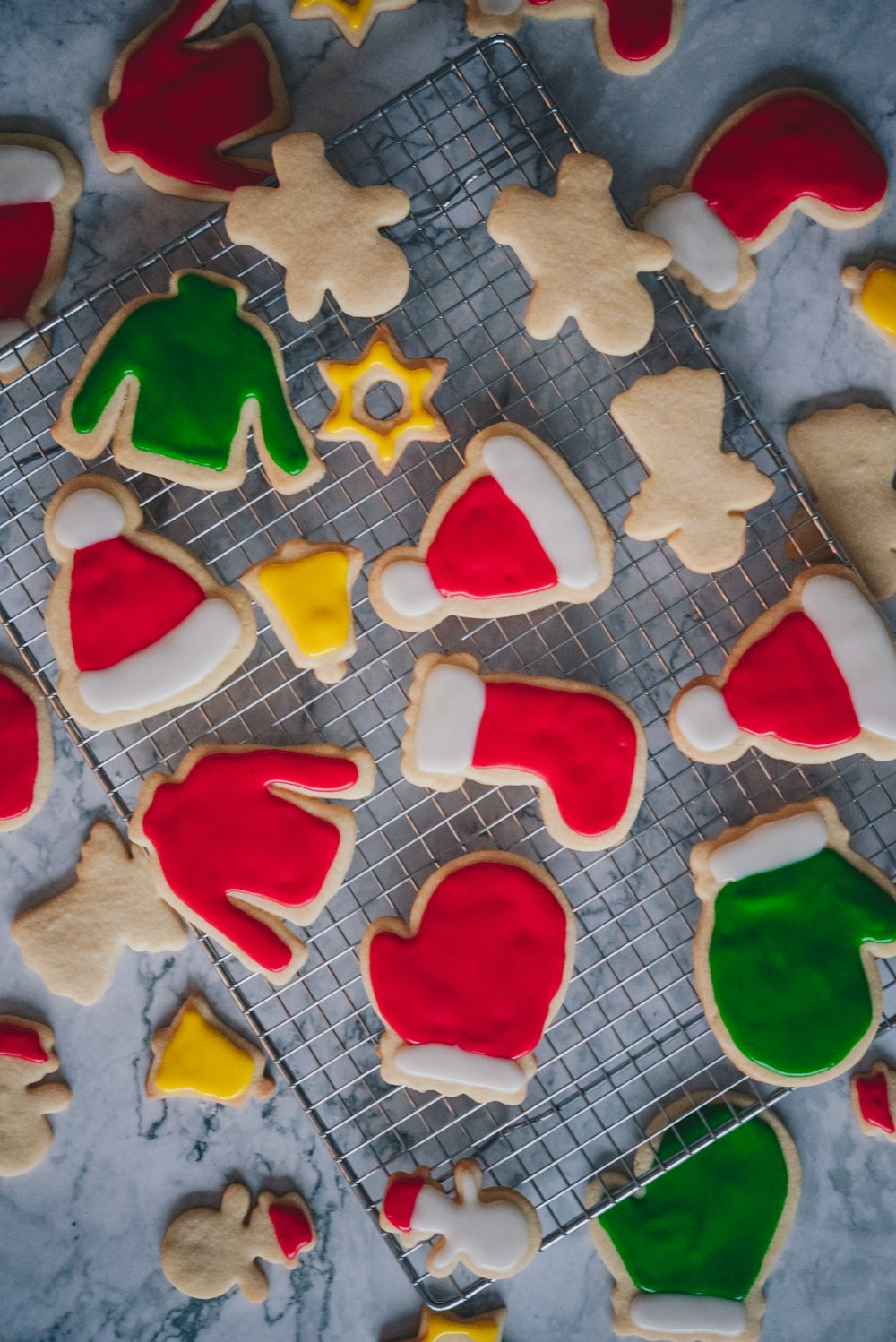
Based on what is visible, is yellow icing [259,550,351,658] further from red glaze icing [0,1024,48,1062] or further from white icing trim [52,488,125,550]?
red glaze icing [0,1024,48,1062]

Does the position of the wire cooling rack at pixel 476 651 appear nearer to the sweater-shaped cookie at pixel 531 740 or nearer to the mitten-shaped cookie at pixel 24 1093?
the sweater-shaped cookie at pixel 531 740

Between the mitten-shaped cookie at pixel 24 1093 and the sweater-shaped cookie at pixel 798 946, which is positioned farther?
the mitten-shaped cookie at pixel 24 1093

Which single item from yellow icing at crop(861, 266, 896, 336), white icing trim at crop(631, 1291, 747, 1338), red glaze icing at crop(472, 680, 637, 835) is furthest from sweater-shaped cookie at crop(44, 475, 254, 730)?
white icing trim at crop(631, 1291, 747, 1338)

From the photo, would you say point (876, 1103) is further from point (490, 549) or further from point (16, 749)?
point (16, 749)

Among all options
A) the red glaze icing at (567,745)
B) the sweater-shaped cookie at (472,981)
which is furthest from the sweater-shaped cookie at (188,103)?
the sweater-shaped cookie at (472,981)

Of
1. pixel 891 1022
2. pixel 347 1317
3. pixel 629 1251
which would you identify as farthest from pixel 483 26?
pixel 347 1317
